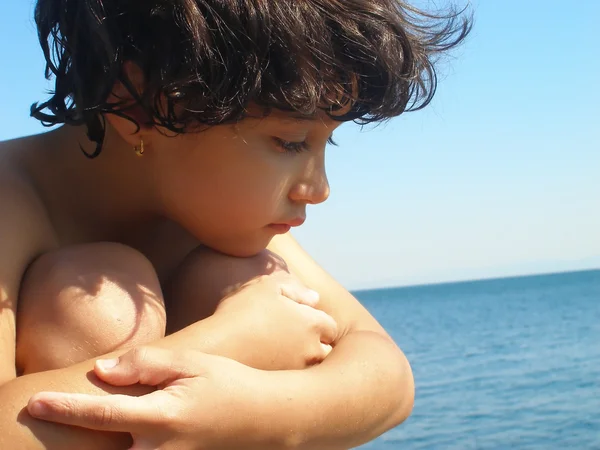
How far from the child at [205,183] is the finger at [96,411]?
4.7 inches

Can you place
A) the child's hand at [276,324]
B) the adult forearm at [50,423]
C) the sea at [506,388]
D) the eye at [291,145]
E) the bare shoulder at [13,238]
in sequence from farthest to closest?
1. the sea at [506,388]
2. the eye at [291,145]
3. the child's hand at [276,324]
4. the bare shoulder at [13,238]
5. the adult forearm at [50,423]

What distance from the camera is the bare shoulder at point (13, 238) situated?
1290 millimetres

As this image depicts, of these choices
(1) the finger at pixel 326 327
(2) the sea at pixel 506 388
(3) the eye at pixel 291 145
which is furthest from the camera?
(2) the sea at pixel 506 388

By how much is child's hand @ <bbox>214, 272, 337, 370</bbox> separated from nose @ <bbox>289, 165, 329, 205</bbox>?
19 cm

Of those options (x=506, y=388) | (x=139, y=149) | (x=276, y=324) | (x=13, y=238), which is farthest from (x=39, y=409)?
(x=506, y=388)

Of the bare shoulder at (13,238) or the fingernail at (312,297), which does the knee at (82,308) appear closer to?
the bare shoulder at (13,238)

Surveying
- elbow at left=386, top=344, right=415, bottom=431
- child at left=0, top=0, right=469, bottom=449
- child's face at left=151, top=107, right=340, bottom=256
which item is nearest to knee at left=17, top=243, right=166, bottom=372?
child at left=0, top=0, right=469, bottom=449

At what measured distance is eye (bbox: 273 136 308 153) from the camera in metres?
1.58

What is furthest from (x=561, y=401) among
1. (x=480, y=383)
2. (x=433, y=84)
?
(x=433, y=84)

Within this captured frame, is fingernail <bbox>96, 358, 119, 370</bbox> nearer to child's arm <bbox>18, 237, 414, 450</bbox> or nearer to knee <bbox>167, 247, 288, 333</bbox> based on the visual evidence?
child's arm <bbox>18, 237, 414, 450</bbox>

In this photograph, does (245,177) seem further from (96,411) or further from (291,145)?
(96,411)

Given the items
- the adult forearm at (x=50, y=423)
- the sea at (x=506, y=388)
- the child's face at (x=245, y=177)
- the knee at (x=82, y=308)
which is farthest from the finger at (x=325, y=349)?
the sea at (x=506, y=388)

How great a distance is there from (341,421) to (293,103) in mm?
607

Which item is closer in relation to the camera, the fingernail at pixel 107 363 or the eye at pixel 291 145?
the fingernail at pixel 107 363
